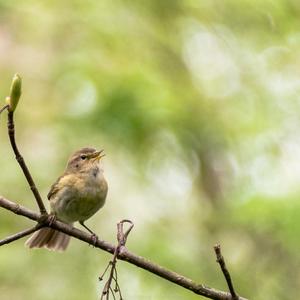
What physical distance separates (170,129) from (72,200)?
2.62 meters

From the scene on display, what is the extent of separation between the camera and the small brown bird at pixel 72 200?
5086 mm

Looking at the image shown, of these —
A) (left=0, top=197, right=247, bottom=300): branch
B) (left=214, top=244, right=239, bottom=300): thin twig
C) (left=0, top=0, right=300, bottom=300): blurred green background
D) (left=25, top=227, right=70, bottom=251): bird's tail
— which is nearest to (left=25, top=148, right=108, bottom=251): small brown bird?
(left=25, top=227, right=70, bottom=251): bird's tail

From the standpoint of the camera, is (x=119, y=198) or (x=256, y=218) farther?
(x=119, y=198)

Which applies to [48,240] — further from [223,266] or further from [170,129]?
[223,266]

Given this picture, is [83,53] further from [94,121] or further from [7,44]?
[7,44]

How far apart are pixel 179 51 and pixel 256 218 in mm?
3218

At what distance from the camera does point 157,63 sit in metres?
8.38

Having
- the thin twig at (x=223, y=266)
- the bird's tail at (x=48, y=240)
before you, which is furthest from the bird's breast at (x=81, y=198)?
the thin twig at (x=223, y=266)

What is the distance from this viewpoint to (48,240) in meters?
5.22

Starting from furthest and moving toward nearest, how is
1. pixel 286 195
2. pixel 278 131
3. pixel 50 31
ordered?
1. pixel 50 31
2. pixel 278 131
3. pixel 286 195

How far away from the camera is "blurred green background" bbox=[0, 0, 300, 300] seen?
21.3ft

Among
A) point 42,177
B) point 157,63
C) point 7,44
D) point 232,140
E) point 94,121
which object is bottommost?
point 42,177

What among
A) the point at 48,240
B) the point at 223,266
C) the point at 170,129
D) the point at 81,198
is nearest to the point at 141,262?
the point at 223,266

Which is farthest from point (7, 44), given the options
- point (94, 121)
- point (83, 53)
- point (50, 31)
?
point (94, 121)
